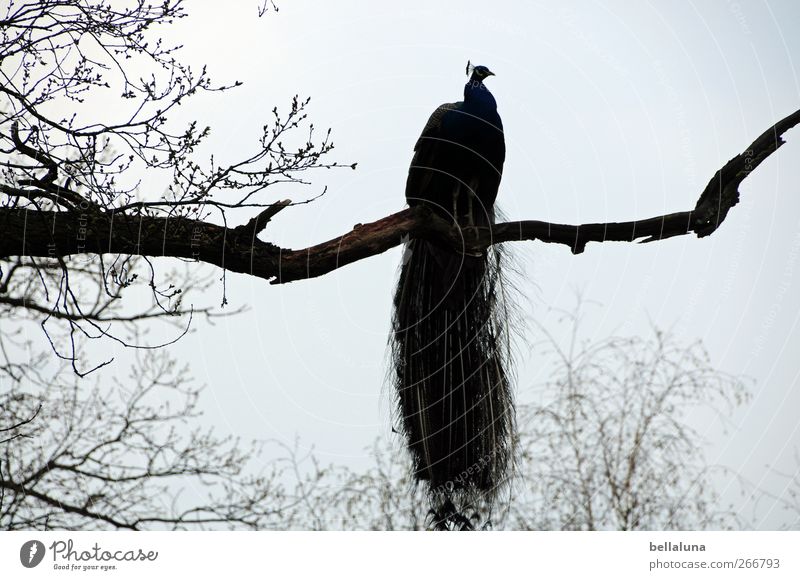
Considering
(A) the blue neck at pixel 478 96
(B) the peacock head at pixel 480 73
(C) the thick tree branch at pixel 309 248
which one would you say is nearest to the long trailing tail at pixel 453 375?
(C) the thick tree branch at pixel 309 248

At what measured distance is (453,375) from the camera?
3801mm

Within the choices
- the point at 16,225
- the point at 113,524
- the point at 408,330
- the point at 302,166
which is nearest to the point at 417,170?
the point at 408,330

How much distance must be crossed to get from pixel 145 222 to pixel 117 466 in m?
1.77

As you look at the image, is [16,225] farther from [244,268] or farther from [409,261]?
[409,261]

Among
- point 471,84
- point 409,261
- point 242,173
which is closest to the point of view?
point 242,173

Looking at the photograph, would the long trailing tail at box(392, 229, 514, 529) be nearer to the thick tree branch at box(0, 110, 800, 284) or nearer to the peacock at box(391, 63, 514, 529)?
the peacock at box(391, 63, 514, 529)

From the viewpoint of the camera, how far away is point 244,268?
2943 mm

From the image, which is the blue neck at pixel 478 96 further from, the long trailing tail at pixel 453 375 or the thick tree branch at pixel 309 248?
the thick tree branch at pixel 309 248

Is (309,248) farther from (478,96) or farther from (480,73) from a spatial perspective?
(480,73)

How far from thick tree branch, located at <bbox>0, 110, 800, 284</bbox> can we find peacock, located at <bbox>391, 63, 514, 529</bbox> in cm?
34

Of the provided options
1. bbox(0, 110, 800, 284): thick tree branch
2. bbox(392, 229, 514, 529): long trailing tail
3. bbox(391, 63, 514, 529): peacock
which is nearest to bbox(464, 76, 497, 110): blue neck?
bbox(391, 63, 514, 529): peacock

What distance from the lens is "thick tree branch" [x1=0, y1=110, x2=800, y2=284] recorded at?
2770mm

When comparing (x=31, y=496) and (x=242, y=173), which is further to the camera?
(x=31, y=496)

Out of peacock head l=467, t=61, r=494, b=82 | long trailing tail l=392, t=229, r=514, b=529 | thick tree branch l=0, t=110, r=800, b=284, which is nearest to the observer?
thick tree branch l=0, t=110, r=800, b=284
